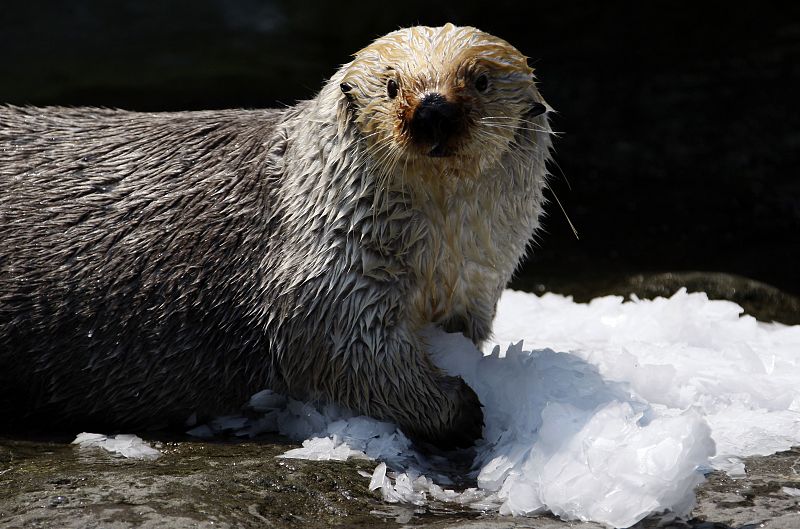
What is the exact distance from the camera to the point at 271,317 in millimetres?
5129

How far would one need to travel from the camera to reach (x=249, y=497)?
4.23 metres

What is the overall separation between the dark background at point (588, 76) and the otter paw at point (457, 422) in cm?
374

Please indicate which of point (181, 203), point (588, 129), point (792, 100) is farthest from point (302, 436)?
point (792, 100)

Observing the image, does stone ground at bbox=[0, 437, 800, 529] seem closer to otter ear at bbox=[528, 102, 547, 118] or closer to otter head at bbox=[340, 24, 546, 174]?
otter head at bbox=[340, 24, 546, 174]

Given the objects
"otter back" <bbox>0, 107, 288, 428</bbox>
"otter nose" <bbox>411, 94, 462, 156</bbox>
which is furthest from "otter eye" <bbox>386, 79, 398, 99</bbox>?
"otter back" <bbox>0, 107, 288, 428</bbox>

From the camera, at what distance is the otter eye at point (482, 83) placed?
4.66 m

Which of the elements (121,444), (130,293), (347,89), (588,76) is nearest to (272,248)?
(130,293)

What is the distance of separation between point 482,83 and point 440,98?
1.17 feet

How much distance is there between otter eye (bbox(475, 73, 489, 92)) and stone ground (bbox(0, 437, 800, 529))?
1.69 m

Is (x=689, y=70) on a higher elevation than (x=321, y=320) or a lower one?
higher

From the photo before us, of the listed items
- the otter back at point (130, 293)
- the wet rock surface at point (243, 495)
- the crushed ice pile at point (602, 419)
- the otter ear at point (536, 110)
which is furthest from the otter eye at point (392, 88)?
the wet rock surface at point (243, 495)

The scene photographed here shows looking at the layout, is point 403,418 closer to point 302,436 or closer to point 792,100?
point 302,436

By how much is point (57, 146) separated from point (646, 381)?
125 inches

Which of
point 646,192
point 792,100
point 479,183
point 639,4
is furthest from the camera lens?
point 639,4
